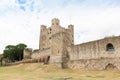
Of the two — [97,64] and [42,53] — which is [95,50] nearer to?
[97,64]

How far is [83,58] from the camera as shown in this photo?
92.2 feet

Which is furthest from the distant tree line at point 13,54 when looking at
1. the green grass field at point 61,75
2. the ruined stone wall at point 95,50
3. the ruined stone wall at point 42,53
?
the ruined stone wall at point 95,50

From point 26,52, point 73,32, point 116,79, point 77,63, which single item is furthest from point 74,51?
point 73,32

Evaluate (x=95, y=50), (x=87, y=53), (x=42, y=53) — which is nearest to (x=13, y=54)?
(x=42, y=53)

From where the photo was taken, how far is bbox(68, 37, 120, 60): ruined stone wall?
2448 centimetres

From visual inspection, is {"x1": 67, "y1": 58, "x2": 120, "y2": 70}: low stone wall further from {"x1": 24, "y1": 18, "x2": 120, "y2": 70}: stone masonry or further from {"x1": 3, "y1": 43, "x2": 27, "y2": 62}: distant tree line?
{"x1": 3, "y1": 43, "x2": 27, "y2": 62}: distant tree line

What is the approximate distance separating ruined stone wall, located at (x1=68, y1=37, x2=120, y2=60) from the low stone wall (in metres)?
0.58

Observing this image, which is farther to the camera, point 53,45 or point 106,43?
point 53,45

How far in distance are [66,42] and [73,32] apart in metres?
33.2

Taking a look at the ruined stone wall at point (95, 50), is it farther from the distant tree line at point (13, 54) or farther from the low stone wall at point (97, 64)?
the distant tree line at point (13, 54)

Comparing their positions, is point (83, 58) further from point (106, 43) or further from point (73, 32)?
point (73, 32)

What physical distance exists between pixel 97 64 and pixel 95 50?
2105 mm

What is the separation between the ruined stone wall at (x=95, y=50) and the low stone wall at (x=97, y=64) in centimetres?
58

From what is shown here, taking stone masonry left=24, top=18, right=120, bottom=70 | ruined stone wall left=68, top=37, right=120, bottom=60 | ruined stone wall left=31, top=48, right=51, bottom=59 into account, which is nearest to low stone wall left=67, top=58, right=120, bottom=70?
stone masonry left=24, top=18, right=120, bottom=70
